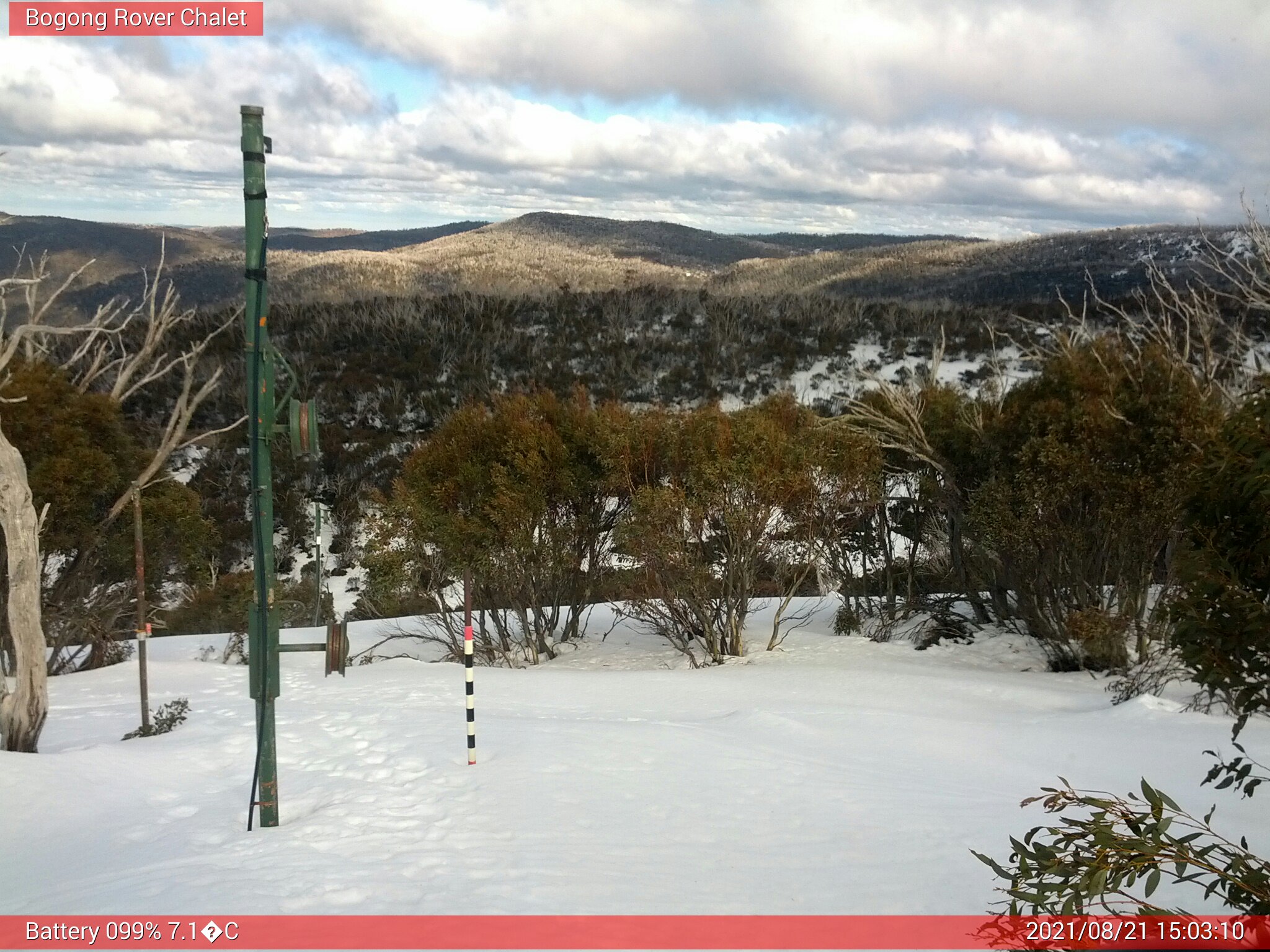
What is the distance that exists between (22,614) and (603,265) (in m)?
103

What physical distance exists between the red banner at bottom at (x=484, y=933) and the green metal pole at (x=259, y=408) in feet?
5.08

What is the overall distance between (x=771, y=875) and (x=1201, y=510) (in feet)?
10.4

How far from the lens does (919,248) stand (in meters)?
114

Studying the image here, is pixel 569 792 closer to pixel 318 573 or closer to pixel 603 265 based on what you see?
pixel 318 573

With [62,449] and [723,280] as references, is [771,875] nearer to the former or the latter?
[62,449]

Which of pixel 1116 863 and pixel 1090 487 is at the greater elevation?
pixel 1116 863

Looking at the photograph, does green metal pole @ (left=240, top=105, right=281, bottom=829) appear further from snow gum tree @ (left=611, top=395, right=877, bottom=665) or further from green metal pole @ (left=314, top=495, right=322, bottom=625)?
green metal pole @ (left=314, top=495, right=322, bottom=625)

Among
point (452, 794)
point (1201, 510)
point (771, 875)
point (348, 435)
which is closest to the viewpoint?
point (1201, 510)

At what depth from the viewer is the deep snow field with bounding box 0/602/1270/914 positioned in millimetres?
5051

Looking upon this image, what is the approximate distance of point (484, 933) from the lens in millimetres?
4332

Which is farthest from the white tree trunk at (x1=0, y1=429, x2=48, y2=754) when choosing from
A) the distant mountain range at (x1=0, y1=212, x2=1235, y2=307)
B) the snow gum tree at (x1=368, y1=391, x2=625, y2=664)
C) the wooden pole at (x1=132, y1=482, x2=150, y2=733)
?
the distant mountain range at (x1=0, y1=212, x2=1235, y2=307)

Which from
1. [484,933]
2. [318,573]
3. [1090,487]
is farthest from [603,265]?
[484,933]

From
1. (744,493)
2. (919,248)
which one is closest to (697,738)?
(744,493)

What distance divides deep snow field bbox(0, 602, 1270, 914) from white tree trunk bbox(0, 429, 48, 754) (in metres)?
0.62
